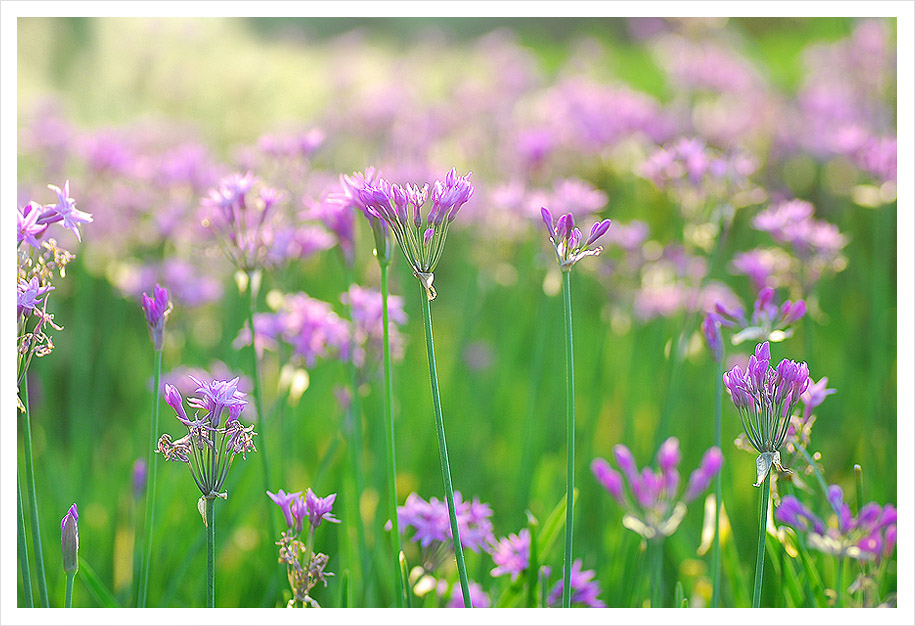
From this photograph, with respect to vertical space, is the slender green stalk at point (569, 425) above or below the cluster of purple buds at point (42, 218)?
below

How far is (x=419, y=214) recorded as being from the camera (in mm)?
836

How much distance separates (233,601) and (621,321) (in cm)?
111

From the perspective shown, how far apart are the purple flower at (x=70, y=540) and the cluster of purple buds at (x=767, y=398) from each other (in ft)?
2.48

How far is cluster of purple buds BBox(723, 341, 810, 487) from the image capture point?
0.82 m

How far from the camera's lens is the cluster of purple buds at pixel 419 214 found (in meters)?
0.83

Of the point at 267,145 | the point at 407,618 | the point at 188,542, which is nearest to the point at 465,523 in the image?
the point at 407,618

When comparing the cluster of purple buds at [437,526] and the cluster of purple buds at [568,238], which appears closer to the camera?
the cluster of purple buds at [568,238]

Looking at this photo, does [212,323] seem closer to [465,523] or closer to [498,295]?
[498,295]

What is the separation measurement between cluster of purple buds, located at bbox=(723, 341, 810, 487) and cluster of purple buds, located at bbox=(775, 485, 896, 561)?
0.27 meters

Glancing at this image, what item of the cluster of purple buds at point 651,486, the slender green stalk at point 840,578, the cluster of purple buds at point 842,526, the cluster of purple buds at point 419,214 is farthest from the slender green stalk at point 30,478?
the slender green stalk at point 840,578

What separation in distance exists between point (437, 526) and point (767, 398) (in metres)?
0.47

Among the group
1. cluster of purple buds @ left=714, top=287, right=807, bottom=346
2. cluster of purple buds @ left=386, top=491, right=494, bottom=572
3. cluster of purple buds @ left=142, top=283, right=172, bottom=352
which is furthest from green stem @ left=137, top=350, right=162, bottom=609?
cluster of purple buds @ left=714, top=287, right=807, bottom=346

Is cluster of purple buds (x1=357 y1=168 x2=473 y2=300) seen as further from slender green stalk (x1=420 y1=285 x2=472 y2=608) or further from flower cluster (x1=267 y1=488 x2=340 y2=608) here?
flower cluster (x1=267 y1=488 x2=340 y2=608)

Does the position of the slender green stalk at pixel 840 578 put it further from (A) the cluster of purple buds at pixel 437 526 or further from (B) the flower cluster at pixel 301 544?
(B) the flower cluster at pixel 301 544
